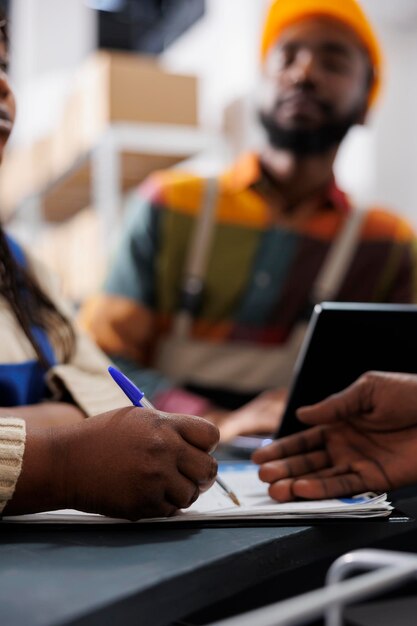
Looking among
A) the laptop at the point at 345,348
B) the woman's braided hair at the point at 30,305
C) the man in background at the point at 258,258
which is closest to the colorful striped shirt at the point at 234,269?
the man in background at the point at 258,258

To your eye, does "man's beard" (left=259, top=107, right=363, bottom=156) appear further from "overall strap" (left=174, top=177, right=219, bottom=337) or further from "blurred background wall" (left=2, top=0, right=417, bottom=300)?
"blurred background wall" (left=2, top=0, right=417, bottom=300)

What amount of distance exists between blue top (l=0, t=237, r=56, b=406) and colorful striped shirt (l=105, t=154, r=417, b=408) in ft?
2.12

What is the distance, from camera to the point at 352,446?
70 centimetres

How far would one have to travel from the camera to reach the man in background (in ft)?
4.83

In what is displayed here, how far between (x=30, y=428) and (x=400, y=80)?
7.48ft

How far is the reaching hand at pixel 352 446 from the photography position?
62cm

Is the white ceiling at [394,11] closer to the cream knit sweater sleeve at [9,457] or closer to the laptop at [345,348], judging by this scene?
the laptop at [345,348]

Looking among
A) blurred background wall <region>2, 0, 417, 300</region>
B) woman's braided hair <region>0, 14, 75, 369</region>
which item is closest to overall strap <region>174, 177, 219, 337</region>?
woman's braided hair <region>0, 14, 75, 369</region>

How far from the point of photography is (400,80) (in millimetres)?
2484

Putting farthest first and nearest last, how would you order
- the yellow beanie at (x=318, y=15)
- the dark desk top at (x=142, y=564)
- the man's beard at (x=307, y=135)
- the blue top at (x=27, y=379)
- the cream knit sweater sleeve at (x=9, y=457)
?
the man's beard at (x=307, y=135) → the yellow beanie at (x=318, y=15) → the blue top at (x=27, y=379) → the cream knit sweater sleeve at (x=9, y=457) → the dark desk top at (x=142, y=564)

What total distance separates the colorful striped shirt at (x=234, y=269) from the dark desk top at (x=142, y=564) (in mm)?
971

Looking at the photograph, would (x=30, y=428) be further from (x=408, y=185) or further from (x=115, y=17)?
(x=115, y=17)

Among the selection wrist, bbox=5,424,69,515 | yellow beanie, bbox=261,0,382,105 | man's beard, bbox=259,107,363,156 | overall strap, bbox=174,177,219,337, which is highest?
yellow beanie, bbox=261,0,382,105

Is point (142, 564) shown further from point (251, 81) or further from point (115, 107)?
point (251, 81)
